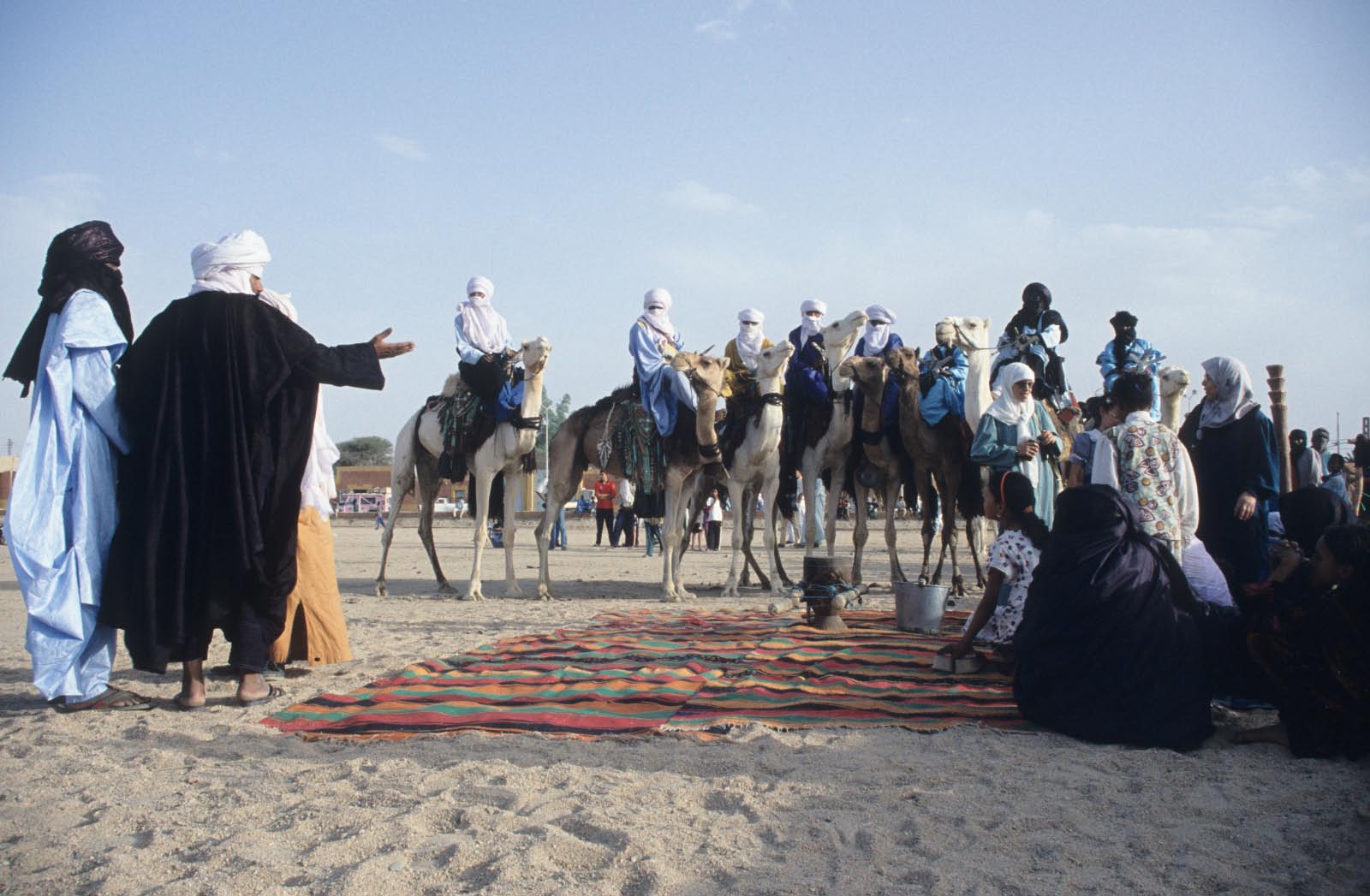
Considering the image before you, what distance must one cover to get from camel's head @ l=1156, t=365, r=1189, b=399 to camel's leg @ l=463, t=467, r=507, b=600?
665cm

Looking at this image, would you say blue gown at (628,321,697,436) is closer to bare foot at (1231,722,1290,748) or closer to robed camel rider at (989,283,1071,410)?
robed camel rider at (989,283,1071,410)

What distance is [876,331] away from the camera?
11180mm

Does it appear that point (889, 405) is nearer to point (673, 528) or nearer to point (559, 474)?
point (673, 528)

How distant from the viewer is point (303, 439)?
17.3ft

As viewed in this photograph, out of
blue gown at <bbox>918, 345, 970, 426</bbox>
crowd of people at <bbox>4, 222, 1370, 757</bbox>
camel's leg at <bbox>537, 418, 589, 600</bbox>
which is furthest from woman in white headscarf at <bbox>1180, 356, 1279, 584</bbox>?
camel's leg at <bbox>537, 418, 589, 600</bbox>

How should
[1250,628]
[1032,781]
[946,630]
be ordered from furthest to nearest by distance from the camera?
[946,630]
[1250,628]
[1032,781]

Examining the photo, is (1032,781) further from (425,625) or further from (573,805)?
(425,625)

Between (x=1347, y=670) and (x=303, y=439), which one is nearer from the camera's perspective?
(x=1347, y=670)

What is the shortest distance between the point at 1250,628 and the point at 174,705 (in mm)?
4957

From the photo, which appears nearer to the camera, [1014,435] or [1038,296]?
[1014,435]

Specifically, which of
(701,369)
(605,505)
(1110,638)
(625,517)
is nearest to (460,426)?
(701,369)

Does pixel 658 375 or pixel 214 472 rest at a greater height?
pixel 658 375

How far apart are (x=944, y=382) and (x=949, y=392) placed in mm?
136

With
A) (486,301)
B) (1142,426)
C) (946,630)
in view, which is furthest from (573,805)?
(486,301)
